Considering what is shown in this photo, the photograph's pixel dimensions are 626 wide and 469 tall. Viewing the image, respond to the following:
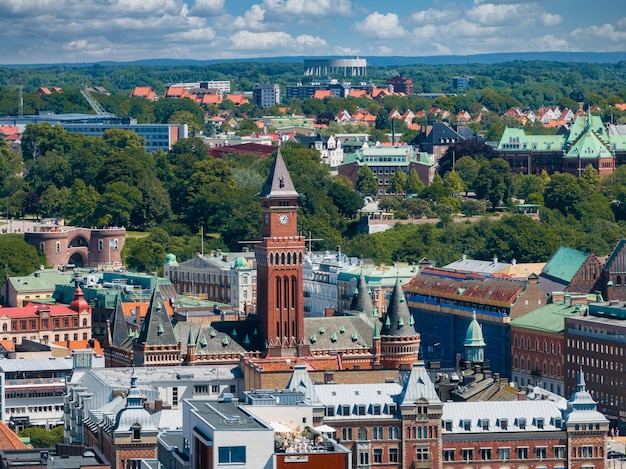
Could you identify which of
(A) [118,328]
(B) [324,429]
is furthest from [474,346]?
(B) [324,429]

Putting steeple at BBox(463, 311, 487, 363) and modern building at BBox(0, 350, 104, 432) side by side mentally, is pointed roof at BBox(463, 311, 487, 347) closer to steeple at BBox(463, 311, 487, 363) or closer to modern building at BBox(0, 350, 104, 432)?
steeple at BBox(463, 311, 487, 363)

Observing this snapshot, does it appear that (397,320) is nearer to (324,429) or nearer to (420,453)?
(420,453)

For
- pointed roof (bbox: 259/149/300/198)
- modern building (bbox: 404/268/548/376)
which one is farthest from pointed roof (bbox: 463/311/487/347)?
modern building (bbox: 404/268/548/376)

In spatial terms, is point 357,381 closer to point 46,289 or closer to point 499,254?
point 46,289

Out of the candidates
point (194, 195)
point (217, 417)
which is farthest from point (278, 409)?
point (194, 195)

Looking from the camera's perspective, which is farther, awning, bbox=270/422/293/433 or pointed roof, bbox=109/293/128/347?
pointed roof, bbox=109/293/128/347

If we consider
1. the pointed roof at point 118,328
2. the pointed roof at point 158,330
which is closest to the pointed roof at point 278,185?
the pointed roof at point 158,330

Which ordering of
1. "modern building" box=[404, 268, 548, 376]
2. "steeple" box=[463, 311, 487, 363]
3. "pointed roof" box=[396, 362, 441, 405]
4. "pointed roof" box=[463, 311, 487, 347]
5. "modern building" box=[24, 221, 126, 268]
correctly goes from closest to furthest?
1. "pointed roof" box=[396, 362, 441, 405]
2. "steeple" box=[463, 311, 487, 363]
3. "pointed roof" box=[463, 311, 487, 347]
4. "modern building" box=[404, 268, 548, 376]
5. "modern building" box=[24, 221, 126, 268]

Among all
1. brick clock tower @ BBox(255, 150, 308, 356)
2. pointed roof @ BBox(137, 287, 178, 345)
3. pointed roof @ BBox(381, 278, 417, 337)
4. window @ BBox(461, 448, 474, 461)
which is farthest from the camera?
brick clock tower @ BBox(255, 150, 308, 356)
